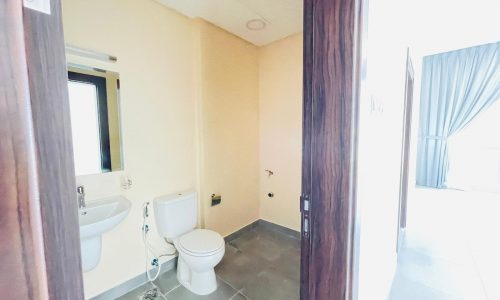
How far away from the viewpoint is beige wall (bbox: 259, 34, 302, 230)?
262cm

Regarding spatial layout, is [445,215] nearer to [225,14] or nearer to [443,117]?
[443,117]

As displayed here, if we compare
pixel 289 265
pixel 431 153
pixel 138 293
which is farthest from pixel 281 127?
pixel 431 153

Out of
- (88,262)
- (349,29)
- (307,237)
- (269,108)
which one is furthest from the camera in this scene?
(269,108)

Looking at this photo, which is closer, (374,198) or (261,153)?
(374,198)

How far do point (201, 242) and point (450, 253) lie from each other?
250 centimetres

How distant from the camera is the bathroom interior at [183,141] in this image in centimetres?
165

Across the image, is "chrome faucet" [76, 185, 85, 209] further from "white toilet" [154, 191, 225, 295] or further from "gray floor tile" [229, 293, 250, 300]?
"gray floor tile" [229, 293, 250, 300]

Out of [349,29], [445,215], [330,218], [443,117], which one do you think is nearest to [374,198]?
[330,218]

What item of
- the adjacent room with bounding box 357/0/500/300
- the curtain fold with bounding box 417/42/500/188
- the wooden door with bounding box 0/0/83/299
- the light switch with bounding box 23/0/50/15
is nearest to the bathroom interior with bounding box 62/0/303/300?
the adjacent room with bounding box 357/0/500/300

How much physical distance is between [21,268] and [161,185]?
1.87 meters

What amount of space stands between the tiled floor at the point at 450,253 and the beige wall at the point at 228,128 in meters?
1.65

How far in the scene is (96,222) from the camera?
139 centimetres

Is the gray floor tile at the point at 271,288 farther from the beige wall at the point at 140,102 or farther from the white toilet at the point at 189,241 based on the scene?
the beige wall at the point at 140,102

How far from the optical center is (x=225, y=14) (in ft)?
7.00
